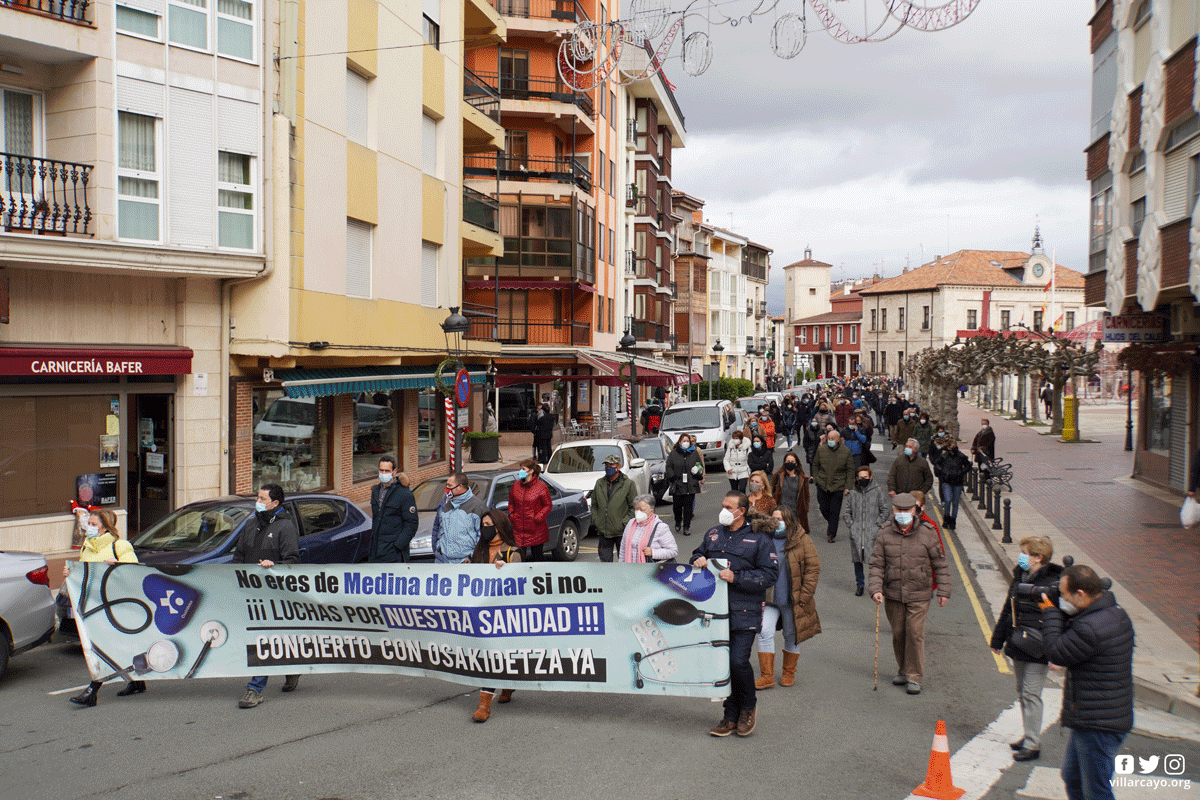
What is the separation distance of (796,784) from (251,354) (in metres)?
13.2

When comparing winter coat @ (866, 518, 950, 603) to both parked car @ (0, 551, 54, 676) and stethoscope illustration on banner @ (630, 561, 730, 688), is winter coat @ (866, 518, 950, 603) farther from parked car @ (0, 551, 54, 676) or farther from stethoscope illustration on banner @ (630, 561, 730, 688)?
parked car @ (0, 551, 54, 676)

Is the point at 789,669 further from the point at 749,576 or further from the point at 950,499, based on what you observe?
the point at 950,499

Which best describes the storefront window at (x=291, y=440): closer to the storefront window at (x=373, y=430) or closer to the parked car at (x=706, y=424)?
the storefront window at (x=373, y=430)

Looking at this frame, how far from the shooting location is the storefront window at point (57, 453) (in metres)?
14.2

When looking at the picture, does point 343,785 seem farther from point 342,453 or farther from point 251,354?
point 342,453

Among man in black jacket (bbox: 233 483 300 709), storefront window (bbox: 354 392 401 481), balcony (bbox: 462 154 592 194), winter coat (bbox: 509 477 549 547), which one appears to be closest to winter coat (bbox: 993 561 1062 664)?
winter coat (bbox: 509 477 549 547)

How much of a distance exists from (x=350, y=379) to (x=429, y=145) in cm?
774

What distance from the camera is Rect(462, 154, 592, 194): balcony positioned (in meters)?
38.2

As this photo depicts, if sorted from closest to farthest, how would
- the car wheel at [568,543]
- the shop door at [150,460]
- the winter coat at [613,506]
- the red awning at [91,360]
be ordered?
the winter coat at [613,506], the red awning at [91,360], the car wheel at [568,543], the shop door at [150,460]

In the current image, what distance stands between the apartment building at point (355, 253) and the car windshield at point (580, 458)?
4.36 meters

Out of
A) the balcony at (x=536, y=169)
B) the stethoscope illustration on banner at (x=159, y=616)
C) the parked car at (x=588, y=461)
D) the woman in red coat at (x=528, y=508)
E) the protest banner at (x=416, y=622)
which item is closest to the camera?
the protest banner at (x=416, y=622)

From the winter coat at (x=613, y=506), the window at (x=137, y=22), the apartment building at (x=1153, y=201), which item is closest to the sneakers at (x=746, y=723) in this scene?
the winter coat at (x=613, y=506)

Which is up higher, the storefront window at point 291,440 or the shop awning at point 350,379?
the shop awning at point 350,379

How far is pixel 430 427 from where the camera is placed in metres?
27.0
